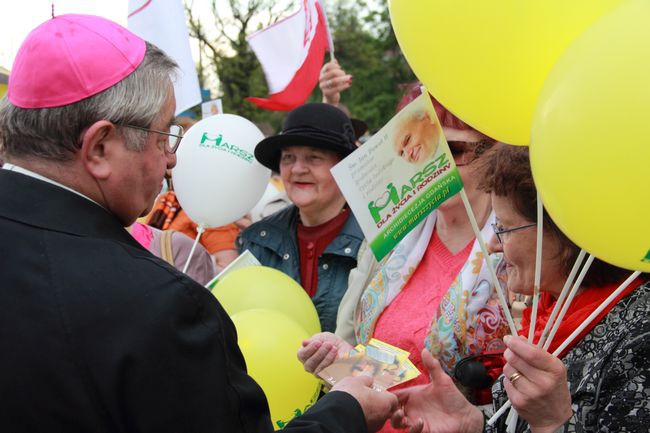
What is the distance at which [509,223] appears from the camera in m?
2.14

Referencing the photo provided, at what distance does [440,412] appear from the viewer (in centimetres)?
234

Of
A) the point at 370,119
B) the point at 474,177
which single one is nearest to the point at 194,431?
the point at 474,177

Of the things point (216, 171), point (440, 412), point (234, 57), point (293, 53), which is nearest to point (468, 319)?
point (440, 412)

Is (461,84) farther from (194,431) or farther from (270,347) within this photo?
(270,347)

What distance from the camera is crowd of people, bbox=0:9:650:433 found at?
142cm

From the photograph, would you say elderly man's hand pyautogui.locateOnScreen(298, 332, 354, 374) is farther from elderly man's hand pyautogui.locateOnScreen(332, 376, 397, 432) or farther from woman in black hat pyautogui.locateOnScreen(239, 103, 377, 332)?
woman in black hat pyautogui.locateOnScreen(239, 103, 377, 332)

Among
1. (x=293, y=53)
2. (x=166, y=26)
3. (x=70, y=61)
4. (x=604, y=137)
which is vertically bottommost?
(x=293, y=53)

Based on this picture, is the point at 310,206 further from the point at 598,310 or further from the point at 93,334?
the point at 93,334

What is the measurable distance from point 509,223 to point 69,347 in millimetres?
1330

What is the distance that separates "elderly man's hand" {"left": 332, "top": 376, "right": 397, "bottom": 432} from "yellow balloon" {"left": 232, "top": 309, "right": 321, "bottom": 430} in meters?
0.47

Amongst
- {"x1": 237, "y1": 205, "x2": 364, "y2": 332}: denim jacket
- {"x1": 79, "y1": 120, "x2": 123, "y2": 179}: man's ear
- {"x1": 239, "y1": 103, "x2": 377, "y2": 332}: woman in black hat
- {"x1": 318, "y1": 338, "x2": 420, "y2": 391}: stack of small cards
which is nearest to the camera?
{"x1": 79, "y1": 120, "x2": 123, "y2": 179}: man's ear

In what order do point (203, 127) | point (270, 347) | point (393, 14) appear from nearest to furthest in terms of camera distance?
point (393, 14) < point (270, 347) < point (203, 127)

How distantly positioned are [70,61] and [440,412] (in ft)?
5.18

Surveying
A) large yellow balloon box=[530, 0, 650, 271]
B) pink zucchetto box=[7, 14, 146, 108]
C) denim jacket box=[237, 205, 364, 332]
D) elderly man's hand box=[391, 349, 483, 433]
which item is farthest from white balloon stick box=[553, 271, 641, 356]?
denim jacket box=[237, 205, 364, 332]
